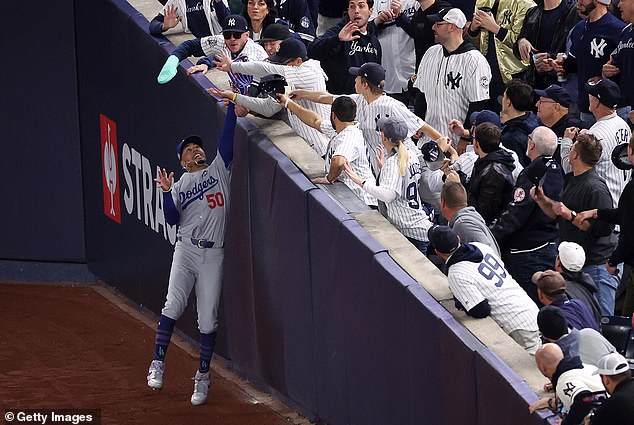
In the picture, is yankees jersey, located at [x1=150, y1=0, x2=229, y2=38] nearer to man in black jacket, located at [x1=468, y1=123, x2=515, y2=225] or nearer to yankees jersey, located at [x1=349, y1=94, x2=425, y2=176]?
yankees jersey, located at [x1=349, y1=94, x2=425, y2=176]

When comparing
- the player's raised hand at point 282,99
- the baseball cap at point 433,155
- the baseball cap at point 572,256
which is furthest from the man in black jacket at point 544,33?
the baseball cap at point 572,256

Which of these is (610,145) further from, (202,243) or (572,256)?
(202,243)

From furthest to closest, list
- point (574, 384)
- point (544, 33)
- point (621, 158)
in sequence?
point (544, 33)
point (621, 158)
point (574, 384)

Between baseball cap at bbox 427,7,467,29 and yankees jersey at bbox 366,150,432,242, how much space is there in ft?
5.03

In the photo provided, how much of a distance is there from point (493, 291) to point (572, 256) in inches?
19.2

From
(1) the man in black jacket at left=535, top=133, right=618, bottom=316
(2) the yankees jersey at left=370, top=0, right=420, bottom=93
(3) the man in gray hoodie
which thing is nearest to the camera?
(3) the man in gray hoodie

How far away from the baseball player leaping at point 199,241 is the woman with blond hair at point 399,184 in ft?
5.05

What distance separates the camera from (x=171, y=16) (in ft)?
36.5

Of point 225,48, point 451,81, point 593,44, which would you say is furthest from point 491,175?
point 225,48

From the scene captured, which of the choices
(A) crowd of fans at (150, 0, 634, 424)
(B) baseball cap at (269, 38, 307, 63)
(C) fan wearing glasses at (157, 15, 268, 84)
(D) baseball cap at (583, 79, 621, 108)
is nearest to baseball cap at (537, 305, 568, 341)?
(A) crowd of fans at (150, 0, 634, 424)

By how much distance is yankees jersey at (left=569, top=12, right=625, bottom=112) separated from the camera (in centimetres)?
949

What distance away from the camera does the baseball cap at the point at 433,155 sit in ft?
30.2

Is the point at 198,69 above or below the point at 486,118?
below

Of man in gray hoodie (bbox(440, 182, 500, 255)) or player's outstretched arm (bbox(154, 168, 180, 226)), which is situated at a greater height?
man in gray hoodie (bbox(440, 182, 500, 255))
